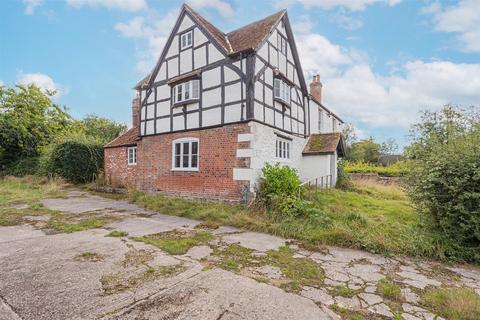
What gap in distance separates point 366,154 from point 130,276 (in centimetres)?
4395

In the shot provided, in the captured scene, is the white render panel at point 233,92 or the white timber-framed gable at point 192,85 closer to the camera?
the white render panel at point 233,92

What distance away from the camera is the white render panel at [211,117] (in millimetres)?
10656

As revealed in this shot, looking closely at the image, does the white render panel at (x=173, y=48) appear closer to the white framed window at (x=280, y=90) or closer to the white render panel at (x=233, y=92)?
the white render panel at (x=233, y=92)

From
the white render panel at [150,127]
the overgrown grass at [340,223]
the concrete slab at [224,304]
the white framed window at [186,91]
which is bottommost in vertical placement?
the concrete slab at [224,304]

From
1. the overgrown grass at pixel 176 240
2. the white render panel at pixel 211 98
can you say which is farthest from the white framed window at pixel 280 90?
the overgrown grass at pixel 176 240

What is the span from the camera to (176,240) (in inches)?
241

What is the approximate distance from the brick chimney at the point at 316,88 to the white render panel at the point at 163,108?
32.7ft

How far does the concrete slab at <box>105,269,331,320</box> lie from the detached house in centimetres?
599

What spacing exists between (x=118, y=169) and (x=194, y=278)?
540 inches

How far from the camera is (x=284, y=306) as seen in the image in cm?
331

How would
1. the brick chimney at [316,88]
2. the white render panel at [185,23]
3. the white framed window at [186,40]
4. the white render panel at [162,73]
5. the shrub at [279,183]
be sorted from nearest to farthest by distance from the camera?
1. the shrub at [279,183]
2. the white render panel at [185,23]
3. the white framed window at [186,40]
4. the white render panel at [162,73]
5. the brick chimney at [316,88]

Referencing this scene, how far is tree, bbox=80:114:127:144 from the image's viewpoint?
35250 millimetres

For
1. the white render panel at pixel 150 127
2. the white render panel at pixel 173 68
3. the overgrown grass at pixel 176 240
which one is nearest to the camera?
the overgrown grass at pixel 176 240

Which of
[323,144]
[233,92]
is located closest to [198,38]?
[233,92]
